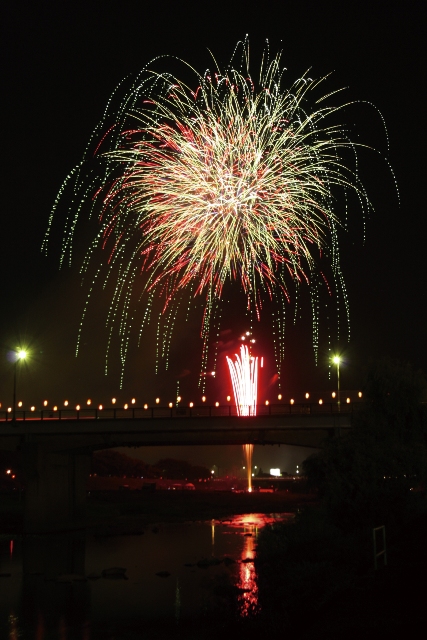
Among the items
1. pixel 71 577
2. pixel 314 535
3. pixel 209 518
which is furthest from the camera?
pixel 209 518

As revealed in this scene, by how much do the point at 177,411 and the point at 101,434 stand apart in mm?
8398

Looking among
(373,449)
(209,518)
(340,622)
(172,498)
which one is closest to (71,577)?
Result: (373,449)

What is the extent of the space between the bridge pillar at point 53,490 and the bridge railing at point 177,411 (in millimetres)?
3913

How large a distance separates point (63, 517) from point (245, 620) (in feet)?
170

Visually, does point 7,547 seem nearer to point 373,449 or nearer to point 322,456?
point 322,456

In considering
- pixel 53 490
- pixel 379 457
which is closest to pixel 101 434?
pixel 53 490

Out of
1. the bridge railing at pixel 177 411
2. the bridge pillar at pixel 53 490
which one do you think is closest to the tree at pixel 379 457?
the bridge railing at pixel 177 411

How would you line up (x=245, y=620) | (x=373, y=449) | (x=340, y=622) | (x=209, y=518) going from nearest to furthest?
(x=340, y=622) < (x=245, y=620) < (x=373, y=449) < (x=209, y=518)

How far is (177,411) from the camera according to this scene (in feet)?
231

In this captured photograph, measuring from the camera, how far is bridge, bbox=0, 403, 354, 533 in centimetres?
6750

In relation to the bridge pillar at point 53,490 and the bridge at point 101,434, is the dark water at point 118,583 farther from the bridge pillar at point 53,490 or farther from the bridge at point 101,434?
Result: the bridge at point 101,434

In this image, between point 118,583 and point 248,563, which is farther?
point 248,563

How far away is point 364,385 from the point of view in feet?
156

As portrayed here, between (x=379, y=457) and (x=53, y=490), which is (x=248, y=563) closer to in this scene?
(x=379, y=457)
